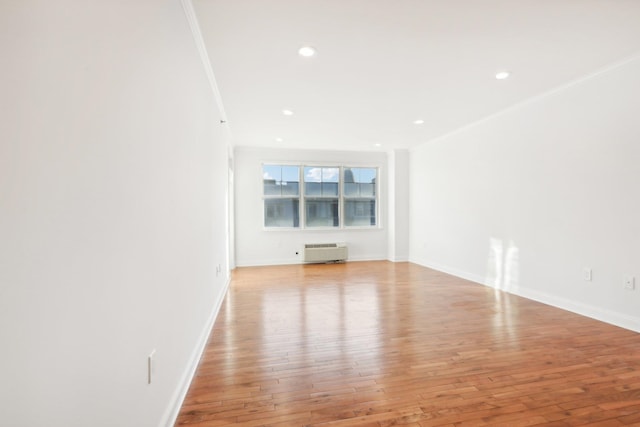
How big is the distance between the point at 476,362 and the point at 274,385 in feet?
4.87

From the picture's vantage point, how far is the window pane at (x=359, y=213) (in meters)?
6.87

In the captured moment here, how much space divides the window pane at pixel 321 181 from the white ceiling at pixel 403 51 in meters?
2.54

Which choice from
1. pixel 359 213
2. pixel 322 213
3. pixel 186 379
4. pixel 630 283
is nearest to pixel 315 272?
pixel 322 213

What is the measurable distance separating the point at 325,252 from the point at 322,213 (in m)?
0.93

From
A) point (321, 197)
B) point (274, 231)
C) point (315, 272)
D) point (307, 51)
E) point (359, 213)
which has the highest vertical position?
point (307, 51)

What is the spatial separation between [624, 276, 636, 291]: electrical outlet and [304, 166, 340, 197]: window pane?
4.83 metres

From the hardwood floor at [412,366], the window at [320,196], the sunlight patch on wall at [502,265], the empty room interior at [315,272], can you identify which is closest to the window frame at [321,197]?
the window at [320,196]

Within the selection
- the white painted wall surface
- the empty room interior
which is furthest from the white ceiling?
the white painted wall surface

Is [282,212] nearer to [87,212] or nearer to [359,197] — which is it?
[359,197]

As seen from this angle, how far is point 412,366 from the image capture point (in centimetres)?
218

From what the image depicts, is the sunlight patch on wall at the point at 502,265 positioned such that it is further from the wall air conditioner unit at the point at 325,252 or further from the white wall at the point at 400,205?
the wall air conditioner unit at the point at 325,252

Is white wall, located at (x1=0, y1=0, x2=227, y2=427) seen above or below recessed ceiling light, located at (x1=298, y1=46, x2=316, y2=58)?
below

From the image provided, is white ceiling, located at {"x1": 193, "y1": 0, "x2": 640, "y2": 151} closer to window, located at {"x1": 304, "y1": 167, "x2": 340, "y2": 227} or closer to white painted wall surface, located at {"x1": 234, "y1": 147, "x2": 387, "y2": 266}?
white painted wall surface, located at {"x1": 234, "y1": 147, "x2": 387, "y2": 266}

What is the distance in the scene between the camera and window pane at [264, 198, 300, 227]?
255 inches
